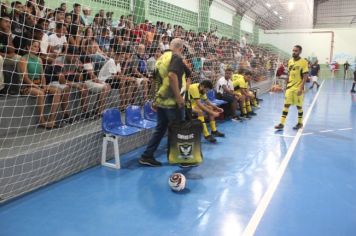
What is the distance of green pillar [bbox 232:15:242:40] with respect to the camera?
1997 cm

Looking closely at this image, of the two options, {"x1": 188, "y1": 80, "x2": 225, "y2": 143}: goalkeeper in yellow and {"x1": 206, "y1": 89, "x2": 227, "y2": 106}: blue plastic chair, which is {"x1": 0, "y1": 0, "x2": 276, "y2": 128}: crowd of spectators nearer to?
{"x1": 188, "y1": 80, "x2": 225, "y2": 143}: goalkeeper in yellow

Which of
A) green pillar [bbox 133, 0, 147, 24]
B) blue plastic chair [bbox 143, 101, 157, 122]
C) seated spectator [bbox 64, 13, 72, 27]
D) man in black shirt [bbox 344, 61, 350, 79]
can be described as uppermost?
man in black shirt [bbox 344, 61, 350, 79]

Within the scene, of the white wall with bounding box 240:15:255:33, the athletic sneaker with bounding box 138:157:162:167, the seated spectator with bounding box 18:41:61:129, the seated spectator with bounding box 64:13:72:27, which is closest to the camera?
the seated spectator with bounding box 18:41:61:129

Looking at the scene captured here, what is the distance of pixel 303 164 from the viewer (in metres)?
4.68

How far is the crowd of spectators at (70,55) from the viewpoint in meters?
4.43

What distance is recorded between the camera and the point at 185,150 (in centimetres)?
434

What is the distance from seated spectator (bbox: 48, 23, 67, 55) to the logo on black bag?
8.32ft

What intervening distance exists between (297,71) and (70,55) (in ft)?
14.8

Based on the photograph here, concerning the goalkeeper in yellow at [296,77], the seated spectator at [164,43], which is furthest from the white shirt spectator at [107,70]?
the goalkeeper in yellow at [296,77]

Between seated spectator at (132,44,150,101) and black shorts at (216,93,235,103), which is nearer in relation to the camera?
seated spectator at (132,44,150,101)

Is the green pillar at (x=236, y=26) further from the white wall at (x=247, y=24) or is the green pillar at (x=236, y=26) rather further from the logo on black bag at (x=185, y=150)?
the logo on black bag at (x=185, y=150)

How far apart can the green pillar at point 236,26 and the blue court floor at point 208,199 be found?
15.5 metres

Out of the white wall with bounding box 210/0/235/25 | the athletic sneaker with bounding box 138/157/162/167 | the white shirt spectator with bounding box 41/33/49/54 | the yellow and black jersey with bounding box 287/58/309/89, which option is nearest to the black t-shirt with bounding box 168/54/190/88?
the athletic sneaker with bounding box 138/157/162/167

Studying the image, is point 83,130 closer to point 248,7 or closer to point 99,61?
point 99,61
